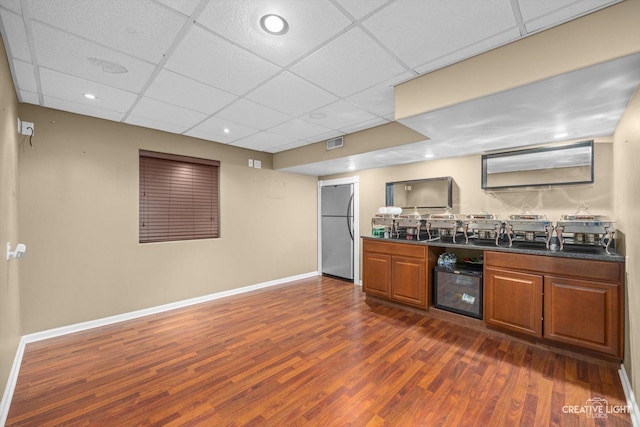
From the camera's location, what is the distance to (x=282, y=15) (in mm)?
1531

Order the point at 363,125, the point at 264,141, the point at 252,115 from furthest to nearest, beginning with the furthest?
the point at 264,141 → the point at 363,125 → the point at 252,115

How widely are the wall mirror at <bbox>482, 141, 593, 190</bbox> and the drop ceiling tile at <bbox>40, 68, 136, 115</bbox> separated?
13.9ft

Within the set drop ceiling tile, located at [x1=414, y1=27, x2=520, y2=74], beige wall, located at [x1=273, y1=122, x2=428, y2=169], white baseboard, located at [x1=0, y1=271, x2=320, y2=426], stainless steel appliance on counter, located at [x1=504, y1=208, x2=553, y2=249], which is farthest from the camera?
beige wall, located at [x1=273, y1=122, x2=428, y2=169]

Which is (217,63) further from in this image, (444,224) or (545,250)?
(545,250)

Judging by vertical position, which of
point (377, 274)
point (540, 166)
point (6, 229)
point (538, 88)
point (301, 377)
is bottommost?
point (301, 377)

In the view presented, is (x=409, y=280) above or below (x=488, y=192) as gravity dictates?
below

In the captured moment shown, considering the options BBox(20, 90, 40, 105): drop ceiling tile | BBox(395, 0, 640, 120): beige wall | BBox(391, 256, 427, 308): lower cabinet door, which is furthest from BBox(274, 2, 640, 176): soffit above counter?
BBox(20, 90, 40, 105): drop ceiling tile

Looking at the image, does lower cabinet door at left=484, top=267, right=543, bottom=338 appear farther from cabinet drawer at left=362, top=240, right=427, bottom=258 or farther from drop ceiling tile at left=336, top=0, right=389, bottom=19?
drop ceiling tile at left=336, top=0, right=389, bottom=19

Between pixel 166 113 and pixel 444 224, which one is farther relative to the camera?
pixel 444 224

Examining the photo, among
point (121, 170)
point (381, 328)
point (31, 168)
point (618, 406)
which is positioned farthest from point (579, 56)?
point (31, 168)

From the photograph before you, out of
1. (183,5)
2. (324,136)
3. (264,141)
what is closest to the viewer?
(183,5)

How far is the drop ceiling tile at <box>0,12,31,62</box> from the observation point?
61.6 inches

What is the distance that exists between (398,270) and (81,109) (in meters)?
4.30

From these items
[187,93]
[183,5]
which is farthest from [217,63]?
[187,93]
